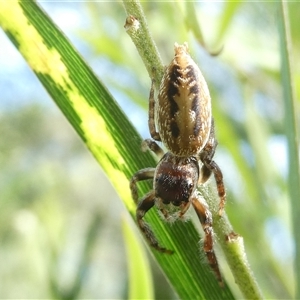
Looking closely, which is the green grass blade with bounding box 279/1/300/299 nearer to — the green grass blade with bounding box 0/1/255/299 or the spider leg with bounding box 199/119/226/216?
the green grass blade with bounding box 0/1/255/299

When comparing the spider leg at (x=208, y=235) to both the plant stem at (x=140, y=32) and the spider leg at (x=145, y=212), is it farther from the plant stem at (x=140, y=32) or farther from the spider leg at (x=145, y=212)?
the plant stem at (x=140, y=32)

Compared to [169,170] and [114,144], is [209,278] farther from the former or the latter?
[169,170]

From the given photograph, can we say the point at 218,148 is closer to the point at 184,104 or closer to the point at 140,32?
the point at 184,104

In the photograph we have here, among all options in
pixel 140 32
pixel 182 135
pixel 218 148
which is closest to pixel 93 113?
pixel 140 32

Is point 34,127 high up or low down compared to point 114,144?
up

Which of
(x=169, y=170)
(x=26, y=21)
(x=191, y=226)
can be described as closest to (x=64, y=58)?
(x=26, y=21)

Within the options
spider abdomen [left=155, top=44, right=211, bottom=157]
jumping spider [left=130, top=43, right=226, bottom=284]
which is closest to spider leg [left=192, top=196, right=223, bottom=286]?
jumping spider [left=130, top=43, right=226, bottom=284]
